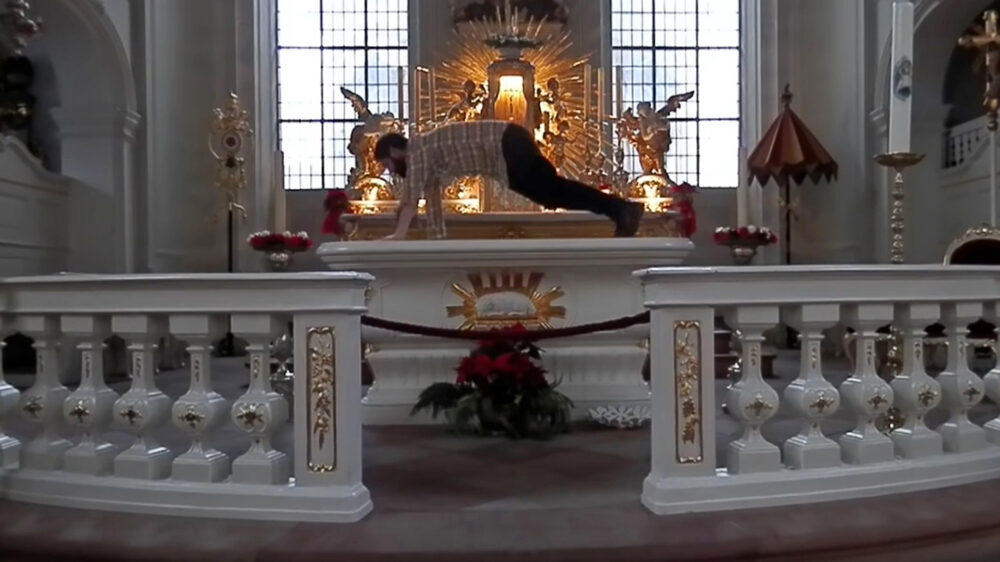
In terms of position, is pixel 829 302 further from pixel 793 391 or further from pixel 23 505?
pixel 23 505

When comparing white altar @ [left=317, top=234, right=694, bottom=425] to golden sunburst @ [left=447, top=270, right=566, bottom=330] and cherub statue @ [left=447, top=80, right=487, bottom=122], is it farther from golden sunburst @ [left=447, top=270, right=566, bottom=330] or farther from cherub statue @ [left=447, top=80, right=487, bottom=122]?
cherub statue @ [left=447, top=80, right=487, bottom=122]

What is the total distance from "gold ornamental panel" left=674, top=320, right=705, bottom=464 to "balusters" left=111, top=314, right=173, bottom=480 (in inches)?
66.2

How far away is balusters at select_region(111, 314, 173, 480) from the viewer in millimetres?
2926

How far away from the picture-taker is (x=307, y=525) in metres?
2.76

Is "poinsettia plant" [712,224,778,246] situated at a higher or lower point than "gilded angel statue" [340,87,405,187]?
lower

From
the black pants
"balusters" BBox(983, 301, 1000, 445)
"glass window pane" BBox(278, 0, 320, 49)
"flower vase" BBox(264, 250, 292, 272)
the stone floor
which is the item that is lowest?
the stone floor

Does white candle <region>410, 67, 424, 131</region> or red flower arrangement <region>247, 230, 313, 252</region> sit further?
white candle <region>410, 67, 424, 131</region>

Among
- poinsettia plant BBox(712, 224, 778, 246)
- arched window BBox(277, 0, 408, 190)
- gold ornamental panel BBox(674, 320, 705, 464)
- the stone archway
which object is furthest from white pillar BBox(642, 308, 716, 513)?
arched window BBox(277, 0, 408, 190)

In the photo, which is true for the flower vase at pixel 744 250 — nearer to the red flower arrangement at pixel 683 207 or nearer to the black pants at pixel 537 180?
the red flower arrangement at pixel 683 207

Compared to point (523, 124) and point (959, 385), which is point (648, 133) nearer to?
point (523, 124)

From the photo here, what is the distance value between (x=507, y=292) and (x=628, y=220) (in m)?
0.83

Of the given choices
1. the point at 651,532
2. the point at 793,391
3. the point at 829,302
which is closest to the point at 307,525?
the point at 651,532

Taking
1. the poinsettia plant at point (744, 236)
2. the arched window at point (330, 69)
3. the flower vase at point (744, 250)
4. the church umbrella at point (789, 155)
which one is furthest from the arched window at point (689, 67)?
the poinsettia plant at point (744, 236)

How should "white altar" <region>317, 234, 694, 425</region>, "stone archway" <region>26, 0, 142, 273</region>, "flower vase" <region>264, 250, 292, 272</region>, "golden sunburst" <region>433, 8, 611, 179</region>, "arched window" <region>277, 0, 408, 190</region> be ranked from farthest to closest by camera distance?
"arched window" <region>277, 0, 408, 190</region>, "golden sunburst" <region>433, 8, 611, 179</region>, "stone archway" <region>26, 0, 142, 273</region>, "flower vase" <region>264, 250, 292, 272</region>, "white altar" <region>317, 234, 694, 425</region>
